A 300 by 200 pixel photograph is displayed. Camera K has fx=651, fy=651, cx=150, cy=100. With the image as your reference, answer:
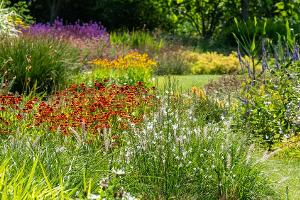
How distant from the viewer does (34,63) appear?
35.9 ft

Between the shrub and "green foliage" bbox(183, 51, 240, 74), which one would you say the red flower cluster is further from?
"green foliage" bbox(183, 51, 240, 74)

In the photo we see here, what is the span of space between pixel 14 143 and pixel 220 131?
82.5 inches

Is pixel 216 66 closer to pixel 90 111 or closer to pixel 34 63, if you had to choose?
pixel 34 63

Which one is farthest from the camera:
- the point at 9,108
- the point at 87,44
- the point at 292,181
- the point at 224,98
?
the point at 87,44

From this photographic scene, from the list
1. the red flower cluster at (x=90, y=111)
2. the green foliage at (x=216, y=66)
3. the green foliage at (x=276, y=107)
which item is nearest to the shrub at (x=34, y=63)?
the red flower cluster at (x=90, y=111)

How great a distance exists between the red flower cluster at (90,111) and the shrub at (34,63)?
236cm

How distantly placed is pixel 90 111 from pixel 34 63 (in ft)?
13.7

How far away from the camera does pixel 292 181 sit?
620 cm

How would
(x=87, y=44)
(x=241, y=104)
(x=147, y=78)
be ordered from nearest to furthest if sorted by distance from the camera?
1. (x=241, y=104)
2. (x=147, y=78)
3. (x=87, y=44)

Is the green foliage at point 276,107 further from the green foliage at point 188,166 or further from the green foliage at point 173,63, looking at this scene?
the green foliage at point 173,63

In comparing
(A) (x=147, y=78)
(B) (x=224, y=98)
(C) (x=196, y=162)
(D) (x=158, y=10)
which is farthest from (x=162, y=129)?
(D) (x=158, y=10)

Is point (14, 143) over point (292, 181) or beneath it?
over

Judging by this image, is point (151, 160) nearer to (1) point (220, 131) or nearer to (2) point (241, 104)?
(1) point (220, 131)

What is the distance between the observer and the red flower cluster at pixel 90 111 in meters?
6.33
